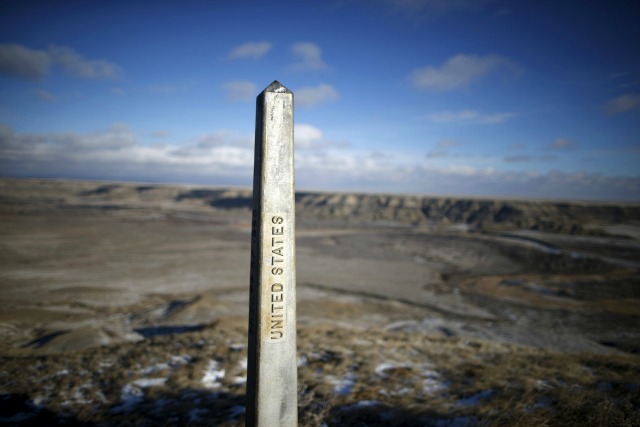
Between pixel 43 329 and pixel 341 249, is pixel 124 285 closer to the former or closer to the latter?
pixel 43 329

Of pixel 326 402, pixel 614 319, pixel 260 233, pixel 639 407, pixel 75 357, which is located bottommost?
pixel 614 319

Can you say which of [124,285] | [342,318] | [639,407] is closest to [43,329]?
[124,285]

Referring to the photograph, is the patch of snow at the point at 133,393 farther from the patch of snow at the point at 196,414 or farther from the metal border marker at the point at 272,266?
the metal border marker at the point at 272,266

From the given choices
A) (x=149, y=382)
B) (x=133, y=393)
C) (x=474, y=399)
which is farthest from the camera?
(x=149, y=382)

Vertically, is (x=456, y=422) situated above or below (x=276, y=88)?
below

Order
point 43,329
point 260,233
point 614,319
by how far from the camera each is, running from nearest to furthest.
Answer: point 260,233, point 43,329, point 614,319

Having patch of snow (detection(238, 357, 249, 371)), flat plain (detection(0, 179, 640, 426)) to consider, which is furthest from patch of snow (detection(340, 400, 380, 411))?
patch of snow (detection(238, 357, 249, 371))

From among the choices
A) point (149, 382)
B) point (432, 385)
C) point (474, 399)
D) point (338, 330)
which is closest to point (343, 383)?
point (432, 385)

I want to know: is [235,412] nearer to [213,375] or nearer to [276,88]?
[213,375]
